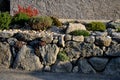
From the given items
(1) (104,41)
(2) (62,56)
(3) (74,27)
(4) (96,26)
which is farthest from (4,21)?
(1) (104,41)

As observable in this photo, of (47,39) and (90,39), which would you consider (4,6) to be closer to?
(47,39)

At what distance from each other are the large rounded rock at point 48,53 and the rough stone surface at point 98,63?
44.0 inches

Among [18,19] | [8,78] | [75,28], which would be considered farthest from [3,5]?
[8,78]

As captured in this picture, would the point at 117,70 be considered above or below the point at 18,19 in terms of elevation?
below

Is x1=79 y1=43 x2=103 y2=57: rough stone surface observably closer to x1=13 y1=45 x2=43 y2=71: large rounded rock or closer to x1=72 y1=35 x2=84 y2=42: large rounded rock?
x1=72 y1=35 x2=84 y2=42: large rounded rock

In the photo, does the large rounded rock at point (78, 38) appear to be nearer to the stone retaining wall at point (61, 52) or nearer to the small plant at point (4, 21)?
the stone retaining wall at point (61, 52)

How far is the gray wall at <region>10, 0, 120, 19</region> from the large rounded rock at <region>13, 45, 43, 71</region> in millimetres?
3620

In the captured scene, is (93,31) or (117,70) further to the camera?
(93,31)

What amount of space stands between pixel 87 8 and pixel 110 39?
3543mm

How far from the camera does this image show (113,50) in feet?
37.0

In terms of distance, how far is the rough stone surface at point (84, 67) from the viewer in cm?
1131

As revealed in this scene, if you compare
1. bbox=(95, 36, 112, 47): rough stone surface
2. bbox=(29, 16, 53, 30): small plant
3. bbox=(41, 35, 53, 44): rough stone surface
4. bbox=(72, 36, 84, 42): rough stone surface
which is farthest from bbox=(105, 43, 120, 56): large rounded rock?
bbox=(29, 16, 53, 30): small plant

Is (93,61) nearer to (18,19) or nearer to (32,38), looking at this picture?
(32,38)

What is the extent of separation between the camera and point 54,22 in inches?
514
